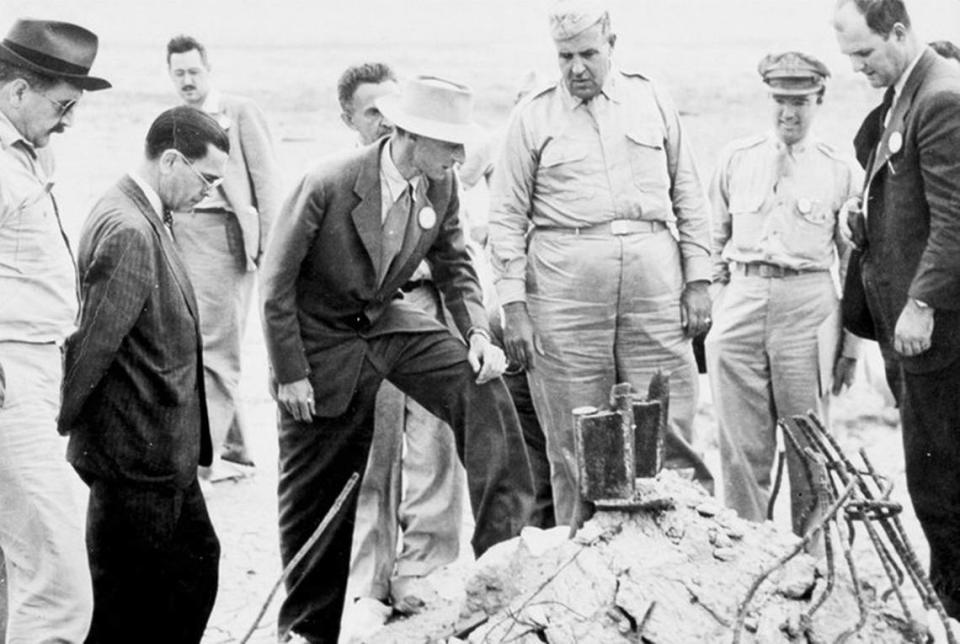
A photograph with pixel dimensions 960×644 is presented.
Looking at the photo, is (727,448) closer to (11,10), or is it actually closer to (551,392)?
(551,392)

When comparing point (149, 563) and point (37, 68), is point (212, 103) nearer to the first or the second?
point (37, 68)

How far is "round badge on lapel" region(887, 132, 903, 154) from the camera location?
17.3ft

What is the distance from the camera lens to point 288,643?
17.5 ft

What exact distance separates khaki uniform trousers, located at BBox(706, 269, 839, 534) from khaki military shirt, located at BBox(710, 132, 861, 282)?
0.11 m

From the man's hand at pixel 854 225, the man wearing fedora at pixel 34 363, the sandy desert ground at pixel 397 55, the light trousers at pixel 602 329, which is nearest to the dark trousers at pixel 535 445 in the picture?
the light trousers at pixel 602 329

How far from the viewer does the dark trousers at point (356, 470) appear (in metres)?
5.31

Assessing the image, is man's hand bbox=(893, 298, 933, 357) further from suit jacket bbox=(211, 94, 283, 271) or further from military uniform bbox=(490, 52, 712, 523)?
suit jacket bbox=(211, 94, 283, 271)

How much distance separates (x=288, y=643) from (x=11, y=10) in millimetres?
8870

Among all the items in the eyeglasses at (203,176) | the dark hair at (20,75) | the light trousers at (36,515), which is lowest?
the light trousers at (36,515)

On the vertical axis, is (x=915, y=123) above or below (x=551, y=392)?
above

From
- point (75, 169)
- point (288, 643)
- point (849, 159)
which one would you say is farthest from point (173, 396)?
point (75, 169)

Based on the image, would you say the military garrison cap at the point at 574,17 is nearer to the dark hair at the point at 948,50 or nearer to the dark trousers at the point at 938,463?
the dark hair at the point at 948,50

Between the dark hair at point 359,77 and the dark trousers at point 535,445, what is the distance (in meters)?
1.50

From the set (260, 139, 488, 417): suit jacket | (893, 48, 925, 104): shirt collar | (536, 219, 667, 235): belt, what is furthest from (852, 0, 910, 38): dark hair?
(260, 139, 488, 417): suit jacket
